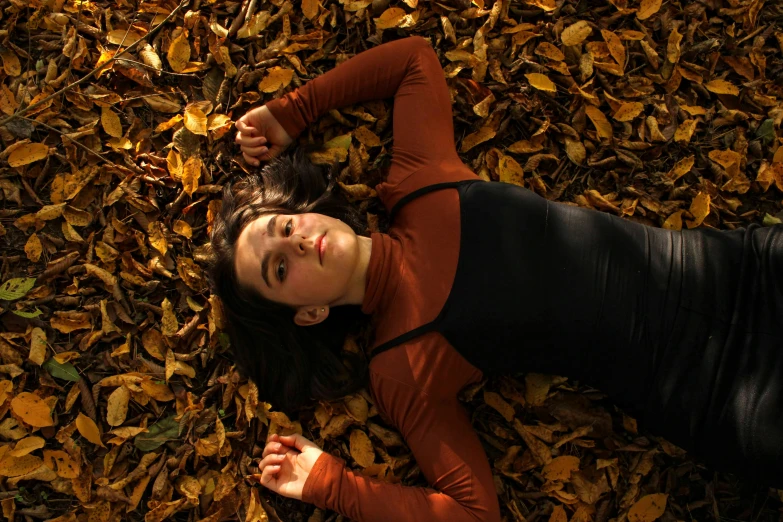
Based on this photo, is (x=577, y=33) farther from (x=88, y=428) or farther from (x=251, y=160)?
(x=88, y=428)

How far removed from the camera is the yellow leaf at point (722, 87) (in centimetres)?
262

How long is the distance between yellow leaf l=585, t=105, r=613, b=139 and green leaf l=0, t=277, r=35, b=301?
8.39ft

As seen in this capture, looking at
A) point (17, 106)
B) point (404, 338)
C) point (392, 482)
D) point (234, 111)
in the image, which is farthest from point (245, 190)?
point (392, 482)

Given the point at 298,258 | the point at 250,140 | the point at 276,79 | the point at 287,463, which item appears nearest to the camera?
the point at 298,258

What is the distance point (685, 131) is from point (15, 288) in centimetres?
300

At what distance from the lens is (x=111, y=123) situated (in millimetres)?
2717

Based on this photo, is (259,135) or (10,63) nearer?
(259,135)

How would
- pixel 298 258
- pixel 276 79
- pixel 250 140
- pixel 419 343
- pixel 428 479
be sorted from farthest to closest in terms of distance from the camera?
1. pixel 276 79
2. pixel 250 140
3. pixel 428 479
4. pixel 419 343
5. pixel 298 258

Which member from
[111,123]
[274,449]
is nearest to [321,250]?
[274,449]

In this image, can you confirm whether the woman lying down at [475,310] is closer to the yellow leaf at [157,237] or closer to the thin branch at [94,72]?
the yellow leaf at [157,237]

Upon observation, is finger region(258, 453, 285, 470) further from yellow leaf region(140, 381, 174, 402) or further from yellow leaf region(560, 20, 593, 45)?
yellow leaf region(560, 20, 593, 45)

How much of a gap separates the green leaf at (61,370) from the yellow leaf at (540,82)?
A: 7.75 feet

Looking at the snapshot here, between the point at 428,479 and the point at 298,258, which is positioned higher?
the point at 298,258

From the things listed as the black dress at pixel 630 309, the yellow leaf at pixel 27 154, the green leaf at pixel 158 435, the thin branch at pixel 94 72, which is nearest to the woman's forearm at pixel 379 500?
the black dress at pixel 630 309
